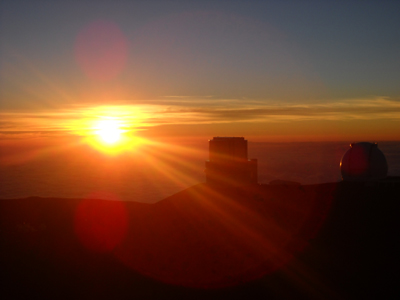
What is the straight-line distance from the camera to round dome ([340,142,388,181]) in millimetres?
18406

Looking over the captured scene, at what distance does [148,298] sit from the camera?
354 inches

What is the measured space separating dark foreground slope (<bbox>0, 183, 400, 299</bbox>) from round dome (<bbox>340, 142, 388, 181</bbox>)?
132cm

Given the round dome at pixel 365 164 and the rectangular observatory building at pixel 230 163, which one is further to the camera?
the rectangular observatory building at pixel 230 163

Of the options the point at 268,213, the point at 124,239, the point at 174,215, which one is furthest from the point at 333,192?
the point at 124,239

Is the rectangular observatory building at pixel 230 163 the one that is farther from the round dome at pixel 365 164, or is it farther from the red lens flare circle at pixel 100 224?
the red lens flare circle at pixel 100 224

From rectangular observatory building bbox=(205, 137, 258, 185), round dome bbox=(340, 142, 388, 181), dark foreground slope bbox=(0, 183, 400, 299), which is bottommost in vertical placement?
dark foreground slope bbox=(0, 183, 400, 299)

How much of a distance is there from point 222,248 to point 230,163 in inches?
423

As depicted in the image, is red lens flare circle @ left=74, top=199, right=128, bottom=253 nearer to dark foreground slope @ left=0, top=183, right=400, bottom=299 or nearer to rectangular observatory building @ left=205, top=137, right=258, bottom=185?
dark foreground slope @ left=0, top=183, right=400, bottom=299

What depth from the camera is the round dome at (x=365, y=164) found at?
18.4 m

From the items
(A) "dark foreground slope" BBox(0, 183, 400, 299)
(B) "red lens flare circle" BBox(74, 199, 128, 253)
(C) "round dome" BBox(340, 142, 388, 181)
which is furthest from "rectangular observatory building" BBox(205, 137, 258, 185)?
(B) "red lens flare circle" BBox(74, 199, 128, 253)

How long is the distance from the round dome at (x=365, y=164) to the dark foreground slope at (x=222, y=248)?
52.1 inches

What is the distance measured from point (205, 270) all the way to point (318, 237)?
455 cm

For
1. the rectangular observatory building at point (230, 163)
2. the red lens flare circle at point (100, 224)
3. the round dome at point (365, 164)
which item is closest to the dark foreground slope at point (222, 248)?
the red lens flare circle at point (100, 224)

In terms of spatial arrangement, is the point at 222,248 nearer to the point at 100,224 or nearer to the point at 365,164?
the point at 100,224
